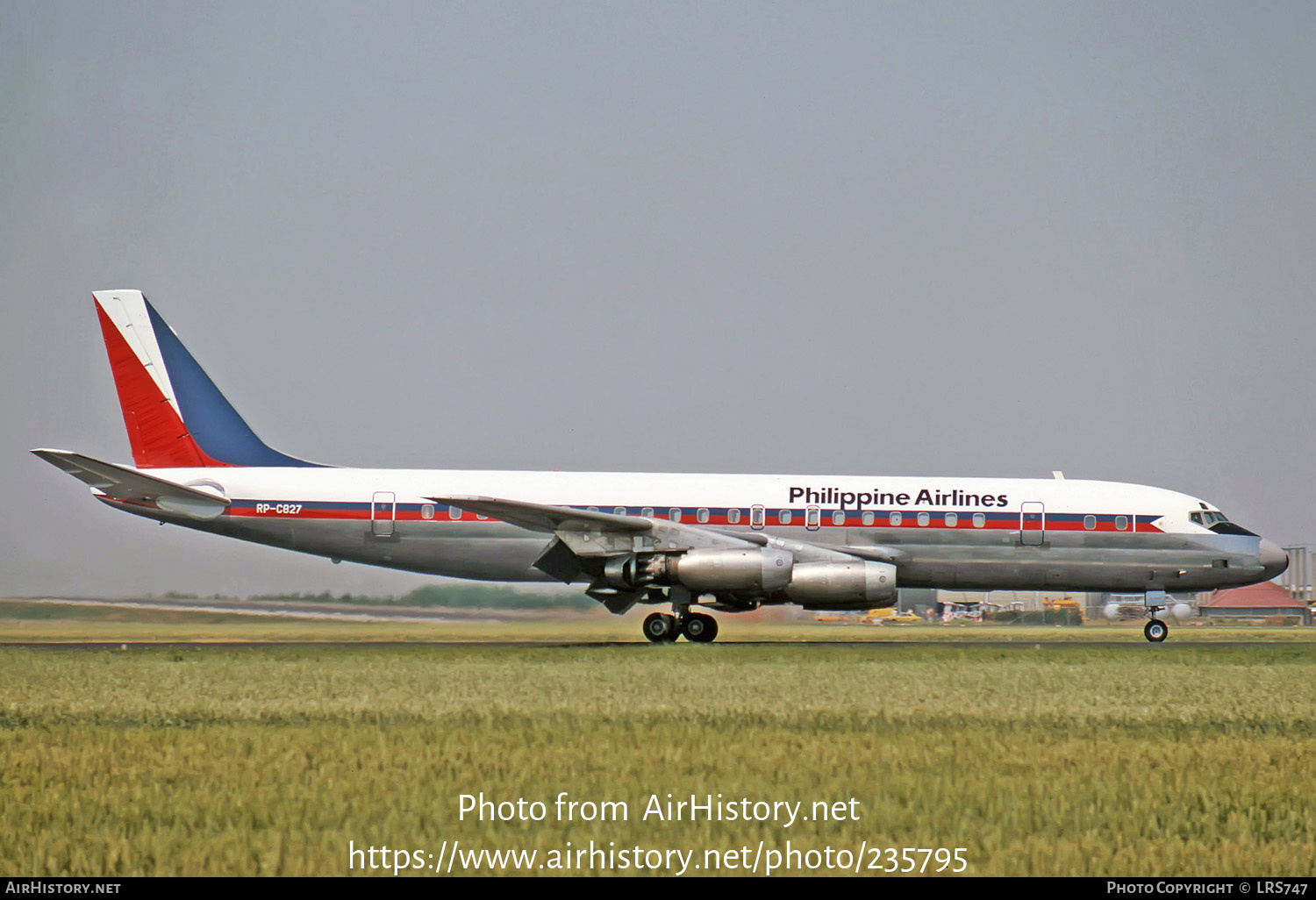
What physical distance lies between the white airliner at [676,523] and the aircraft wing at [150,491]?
0.12ft

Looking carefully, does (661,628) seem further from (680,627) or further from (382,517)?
(382,517)

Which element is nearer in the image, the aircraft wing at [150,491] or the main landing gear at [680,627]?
the main landing gear at [680,627]

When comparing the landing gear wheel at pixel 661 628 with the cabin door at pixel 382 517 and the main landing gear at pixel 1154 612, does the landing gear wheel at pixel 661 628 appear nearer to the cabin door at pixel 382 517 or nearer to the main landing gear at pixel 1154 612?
the cabin door at pixel 382 517

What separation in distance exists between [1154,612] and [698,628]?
31.4ft

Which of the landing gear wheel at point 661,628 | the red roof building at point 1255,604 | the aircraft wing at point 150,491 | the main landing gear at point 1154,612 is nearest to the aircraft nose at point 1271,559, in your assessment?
the main landing gear at point 1154,612

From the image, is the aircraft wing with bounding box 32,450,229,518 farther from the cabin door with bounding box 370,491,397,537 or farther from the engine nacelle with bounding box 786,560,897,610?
the engine nacelle with bounding box 786,560,897,610

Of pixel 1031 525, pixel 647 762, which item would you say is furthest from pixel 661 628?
pixel 647 762

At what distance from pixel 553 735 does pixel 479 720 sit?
1.29m

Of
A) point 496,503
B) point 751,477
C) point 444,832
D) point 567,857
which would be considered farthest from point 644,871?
point 751,477

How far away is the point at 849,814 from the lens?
6.30 metres

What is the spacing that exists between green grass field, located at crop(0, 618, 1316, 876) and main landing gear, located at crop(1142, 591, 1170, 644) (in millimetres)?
10420

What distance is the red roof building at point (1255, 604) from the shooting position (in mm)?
68000

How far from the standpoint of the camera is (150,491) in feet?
80.0

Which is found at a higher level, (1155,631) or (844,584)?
(844,584)
